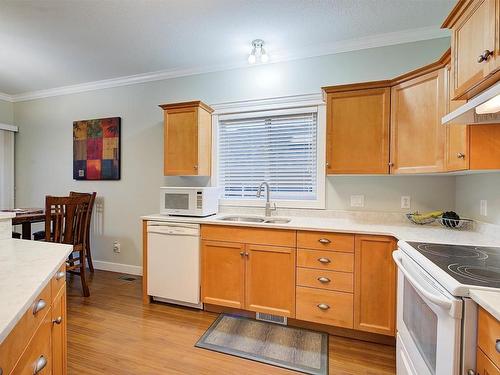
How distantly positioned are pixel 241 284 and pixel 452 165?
181 cm

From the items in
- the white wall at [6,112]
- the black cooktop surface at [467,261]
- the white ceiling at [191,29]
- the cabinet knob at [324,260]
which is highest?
the white ceiling at [191,29]

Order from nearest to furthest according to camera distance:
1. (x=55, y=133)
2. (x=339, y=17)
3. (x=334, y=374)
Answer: (x=334, y=374) → (x=339, y=17) → (x=55, y=133)

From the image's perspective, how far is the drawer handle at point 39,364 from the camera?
84cm

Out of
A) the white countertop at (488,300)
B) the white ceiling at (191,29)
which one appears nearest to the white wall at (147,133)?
the white ceiling at (191,29)

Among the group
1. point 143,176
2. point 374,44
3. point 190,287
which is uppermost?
point 374,44

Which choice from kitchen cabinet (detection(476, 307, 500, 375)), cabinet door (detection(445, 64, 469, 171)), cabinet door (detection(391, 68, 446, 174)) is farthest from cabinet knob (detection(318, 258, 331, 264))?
kitchen cabinet (detection(476, 307, 500, 375))

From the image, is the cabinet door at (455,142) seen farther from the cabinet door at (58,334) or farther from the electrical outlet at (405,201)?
the cabinet door at (58,334)

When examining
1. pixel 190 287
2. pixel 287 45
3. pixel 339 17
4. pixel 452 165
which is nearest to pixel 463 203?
pixel 452 165

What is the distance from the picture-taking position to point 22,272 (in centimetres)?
93

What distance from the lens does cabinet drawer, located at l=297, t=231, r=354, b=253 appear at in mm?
1928

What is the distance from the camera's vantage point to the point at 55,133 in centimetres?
Result: 379

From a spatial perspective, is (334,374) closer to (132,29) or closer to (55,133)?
(132,29)

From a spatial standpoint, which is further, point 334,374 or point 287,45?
point 287,45

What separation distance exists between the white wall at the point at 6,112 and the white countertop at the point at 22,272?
3833 millimetres
